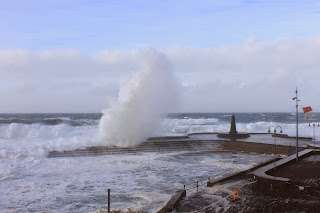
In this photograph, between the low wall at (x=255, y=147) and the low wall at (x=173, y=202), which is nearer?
the low wall at (x=173, y=202)

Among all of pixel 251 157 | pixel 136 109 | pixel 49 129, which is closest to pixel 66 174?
pixel 251 157

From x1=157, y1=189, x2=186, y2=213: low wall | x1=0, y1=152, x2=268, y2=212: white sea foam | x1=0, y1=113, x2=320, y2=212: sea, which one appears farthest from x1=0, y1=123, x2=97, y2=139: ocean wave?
x1=157, y1=189, x2=186, y2=213: low wall

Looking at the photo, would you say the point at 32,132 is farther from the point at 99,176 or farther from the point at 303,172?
the point at 303,172

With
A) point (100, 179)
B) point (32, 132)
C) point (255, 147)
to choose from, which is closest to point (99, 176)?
point (100, 179)

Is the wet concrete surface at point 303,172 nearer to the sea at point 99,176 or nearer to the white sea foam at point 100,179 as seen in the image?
the sea at point 99,176

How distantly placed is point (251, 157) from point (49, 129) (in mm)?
28846

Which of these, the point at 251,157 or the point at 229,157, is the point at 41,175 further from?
the point at 251,157

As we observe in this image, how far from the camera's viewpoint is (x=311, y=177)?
12227 millimetres

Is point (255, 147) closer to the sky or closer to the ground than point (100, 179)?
closer to the sky

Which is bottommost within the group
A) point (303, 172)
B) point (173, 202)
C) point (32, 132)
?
point (173, 202)

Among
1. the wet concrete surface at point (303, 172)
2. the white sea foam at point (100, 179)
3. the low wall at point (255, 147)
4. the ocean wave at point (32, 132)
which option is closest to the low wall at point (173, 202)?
the white sea foam at point (100, 179)

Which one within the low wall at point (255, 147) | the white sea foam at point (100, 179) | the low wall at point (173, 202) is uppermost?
the low wall at point (255, 147)

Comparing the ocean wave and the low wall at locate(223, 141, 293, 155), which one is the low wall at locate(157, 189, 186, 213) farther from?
the ocean wave

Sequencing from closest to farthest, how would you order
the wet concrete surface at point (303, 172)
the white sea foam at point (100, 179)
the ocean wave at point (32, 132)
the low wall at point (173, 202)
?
the low wall at point (173, 202)
the white sea foam at point (100, 179)
the wet concrete surface at point (303, 172)
the ocean wave at point (32, 132)
